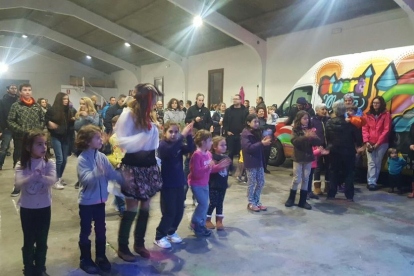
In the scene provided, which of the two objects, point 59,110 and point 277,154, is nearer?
point 59,110

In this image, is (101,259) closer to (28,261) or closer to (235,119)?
(28,261)

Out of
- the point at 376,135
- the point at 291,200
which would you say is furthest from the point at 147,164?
the point at 376,135

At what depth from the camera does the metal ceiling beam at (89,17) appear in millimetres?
13116

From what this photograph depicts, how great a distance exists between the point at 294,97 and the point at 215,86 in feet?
28.6

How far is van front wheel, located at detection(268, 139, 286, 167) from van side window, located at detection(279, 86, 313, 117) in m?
0.79

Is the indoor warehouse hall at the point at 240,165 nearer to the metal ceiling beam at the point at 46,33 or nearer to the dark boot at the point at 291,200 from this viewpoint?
the dark boot at the point at 291,200

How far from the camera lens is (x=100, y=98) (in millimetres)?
25297

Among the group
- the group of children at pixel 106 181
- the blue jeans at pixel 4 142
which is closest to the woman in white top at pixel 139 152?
the group of children at pixel 106 181

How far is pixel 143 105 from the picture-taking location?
3.21m

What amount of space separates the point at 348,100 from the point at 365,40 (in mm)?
4827

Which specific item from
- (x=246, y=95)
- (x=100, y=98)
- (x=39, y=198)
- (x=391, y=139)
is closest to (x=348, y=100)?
(x=391, y=139)

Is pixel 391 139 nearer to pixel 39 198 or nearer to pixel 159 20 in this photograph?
pixel 39 198

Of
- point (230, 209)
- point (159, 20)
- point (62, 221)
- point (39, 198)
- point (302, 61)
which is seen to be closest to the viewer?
point (39, 198)

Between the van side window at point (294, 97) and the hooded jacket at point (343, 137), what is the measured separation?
246cm
